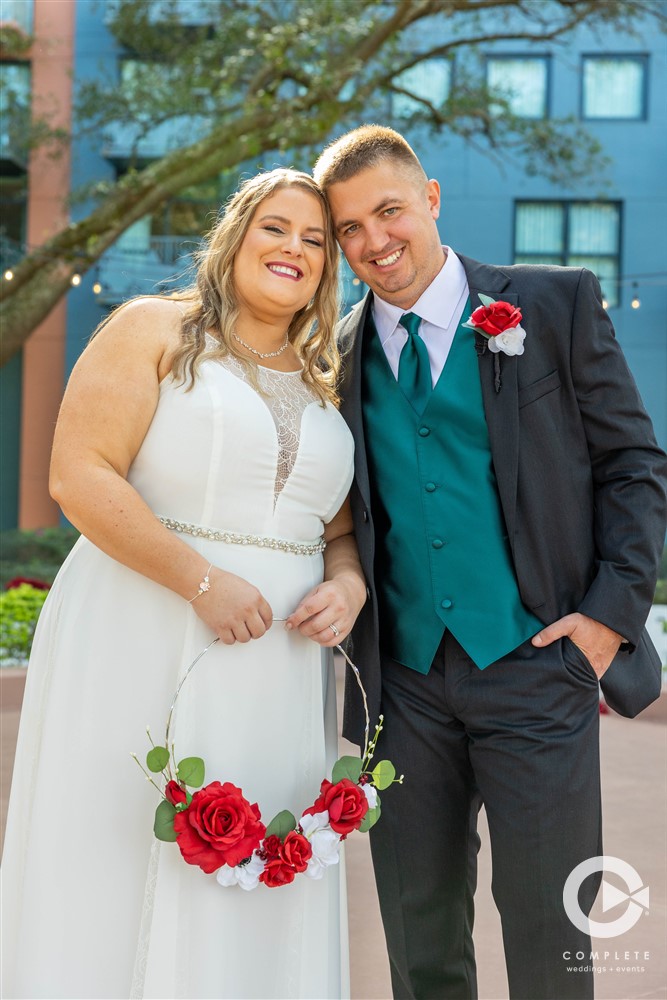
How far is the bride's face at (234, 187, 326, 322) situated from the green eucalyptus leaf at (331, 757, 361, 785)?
98cm

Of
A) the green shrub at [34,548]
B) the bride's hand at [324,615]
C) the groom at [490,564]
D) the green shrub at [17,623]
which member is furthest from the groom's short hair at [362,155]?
the green shrub at [34,548]

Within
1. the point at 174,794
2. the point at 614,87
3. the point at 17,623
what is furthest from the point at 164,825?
the point at 614,87

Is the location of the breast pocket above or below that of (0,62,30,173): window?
below

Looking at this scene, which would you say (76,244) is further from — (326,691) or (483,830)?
(326,691)

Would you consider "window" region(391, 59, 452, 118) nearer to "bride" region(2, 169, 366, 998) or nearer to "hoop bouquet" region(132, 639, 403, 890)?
"bride" region(2, 169, 366, 998)

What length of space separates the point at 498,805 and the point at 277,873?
0.58 m

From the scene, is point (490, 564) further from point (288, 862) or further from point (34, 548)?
point (34, 548)

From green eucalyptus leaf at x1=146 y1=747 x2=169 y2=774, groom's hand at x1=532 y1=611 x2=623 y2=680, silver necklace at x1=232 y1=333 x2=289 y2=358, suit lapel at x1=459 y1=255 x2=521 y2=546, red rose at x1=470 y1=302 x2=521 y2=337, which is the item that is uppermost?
red rose at x1=470 y1=302 x2=521 y2=337

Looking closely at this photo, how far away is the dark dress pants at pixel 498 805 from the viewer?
2.35 m

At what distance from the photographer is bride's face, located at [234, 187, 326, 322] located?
7.76 ft

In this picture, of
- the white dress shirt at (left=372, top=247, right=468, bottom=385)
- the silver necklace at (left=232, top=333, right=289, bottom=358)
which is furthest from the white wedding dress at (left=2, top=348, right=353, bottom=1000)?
the white dress shirt at (left=372, top=247, right=468, bottom=385)

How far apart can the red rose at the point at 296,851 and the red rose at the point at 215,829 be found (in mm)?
66

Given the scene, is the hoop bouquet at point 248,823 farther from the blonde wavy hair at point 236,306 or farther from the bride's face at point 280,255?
the bride's face at point 280,255

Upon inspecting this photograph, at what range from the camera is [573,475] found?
2.42 meters
